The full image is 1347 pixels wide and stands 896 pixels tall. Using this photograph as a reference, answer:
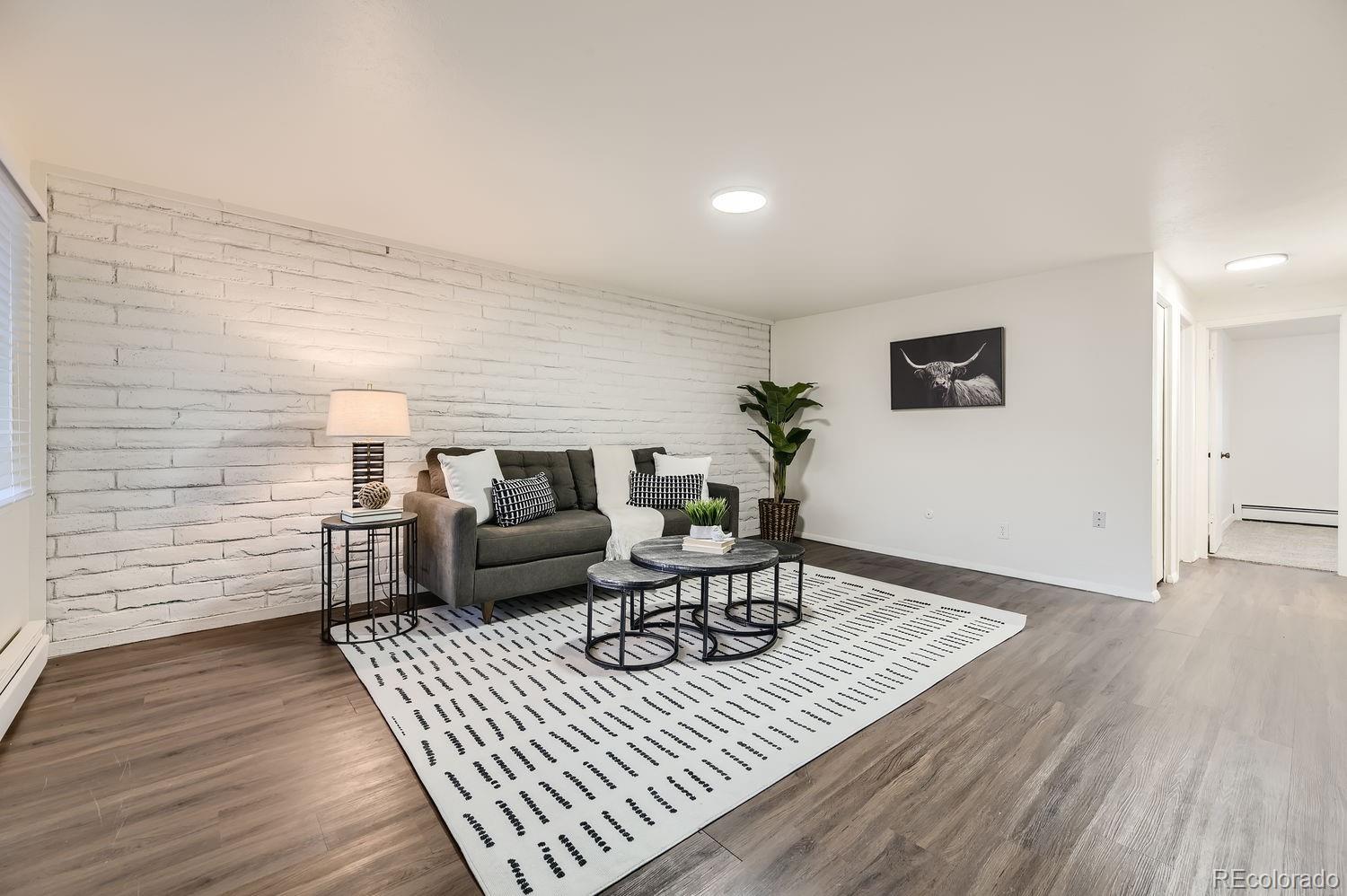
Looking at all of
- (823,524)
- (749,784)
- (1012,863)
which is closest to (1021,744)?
(1012,863)

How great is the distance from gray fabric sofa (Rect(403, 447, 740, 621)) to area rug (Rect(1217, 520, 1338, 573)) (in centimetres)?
515

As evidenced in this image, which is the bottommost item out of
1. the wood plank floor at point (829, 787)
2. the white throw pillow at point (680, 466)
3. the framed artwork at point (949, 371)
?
the wood plank floor at point (829, 787)

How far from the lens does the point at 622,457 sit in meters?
4.61

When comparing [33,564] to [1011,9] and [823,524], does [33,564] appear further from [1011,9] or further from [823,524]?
[823,524]

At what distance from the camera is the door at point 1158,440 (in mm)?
3783

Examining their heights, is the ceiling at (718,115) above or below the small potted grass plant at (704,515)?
above

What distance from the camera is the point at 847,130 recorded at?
7.57 feet

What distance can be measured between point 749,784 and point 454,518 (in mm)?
2071

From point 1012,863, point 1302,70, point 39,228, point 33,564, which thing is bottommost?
point 1012,863

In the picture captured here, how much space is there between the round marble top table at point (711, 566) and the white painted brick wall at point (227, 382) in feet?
6.15

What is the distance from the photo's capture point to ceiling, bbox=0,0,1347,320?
1.71 metres

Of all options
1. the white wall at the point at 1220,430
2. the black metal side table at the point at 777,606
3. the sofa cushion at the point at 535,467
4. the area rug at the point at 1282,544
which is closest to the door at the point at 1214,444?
the white wall at the point at 1220,430

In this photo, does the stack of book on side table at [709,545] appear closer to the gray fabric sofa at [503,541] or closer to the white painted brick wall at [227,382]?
the gray fabric sofa at [503,541]

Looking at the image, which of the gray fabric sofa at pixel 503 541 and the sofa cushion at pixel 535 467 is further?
the sofa cushion at pixel 535 467
